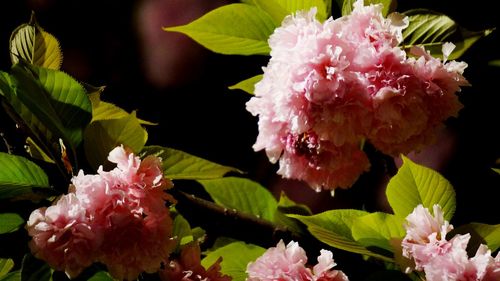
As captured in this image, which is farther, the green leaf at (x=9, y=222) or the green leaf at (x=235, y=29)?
the green leaf at (x=235, y=29)

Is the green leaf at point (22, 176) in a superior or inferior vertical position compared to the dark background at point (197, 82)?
superior

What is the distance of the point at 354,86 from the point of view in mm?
546

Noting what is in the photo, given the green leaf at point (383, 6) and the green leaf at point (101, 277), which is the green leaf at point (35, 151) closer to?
the green leaf at point (101, 277)

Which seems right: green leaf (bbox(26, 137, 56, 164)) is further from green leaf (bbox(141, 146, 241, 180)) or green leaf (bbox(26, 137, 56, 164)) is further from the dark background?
the dark background

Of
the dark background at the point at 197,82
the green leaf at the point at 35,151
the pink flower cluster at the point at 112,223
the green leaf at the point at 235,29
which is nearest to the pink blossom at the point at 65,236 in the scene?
the pink flower cluster at the point at 112,223

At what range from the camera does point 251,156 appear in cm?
105

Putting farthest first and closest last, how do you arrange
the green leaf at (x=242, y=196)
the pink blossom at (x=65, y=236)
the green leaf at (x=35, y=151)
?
the green leaf at (x=242, y=196) → the green leaf at (x=35, y=151) → the pink blossom at (x=65, y=236)

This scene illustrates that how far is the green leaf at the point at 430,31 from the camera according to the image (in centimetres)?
62

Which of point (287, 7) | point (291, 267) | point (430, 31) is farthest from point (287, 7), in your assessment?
point (291, 267)

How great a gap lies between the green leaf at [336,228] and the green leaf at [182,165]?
2.6 inches

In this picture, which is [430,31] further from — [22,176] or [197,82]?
[197,82]

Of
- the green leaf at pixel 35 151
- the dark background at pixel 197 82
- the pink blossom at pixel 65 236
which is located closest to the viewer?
the pink blossom at pixel 65 236

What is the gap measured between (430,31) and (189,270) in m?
0.27

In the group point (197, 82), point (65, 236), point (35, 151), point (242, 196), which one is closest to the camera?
point (65, 236)
